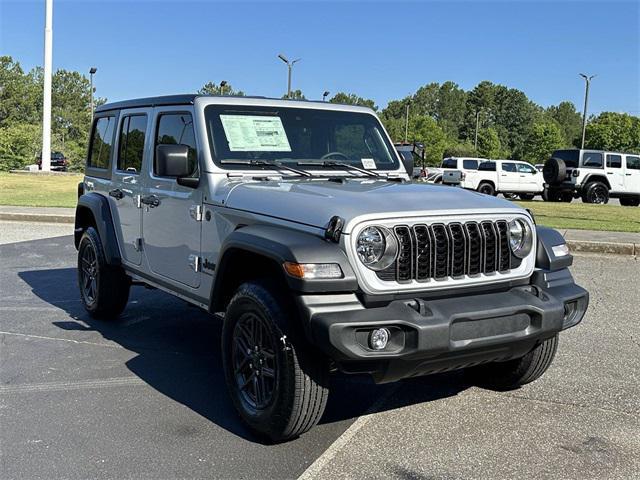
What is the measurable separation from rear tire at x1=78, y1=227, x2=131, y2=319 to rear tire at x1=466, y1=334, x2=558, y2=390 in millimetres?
3284

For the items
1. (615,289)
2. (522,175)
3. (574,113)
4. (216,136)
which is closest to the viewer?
(216,136)

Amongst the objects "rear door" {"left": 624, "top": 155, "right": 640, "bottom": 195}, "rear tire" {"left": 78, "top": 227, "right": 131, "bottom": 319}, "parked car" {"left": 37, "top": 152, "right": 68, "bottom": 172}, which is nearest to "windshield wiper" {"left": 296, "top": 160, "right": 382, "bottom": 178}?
"rear tire" {"left": 78, "top": 227, "right": 131, "bottom": 319}

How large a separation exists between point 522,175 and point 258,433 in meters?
25.8

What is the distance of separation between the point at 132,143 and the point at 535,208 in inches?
641

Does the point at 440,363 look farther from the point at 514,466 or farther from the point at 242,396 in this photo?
the point at 242,396

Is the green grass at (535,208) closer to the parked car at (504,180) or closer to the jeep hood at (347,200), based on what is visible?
the parked car at (504,180)

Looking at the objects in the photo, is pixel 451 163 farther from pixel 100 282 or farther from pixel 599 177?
pixel 100 282

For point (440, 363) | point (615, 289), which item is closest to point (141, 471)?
point (440, 363)

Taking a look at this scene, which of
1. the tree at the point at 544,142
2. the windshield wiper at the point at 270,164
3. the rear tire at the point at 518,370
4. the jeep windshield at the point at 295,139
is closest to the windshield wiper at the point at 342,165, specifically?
the jeep windshield at the point at 295,139

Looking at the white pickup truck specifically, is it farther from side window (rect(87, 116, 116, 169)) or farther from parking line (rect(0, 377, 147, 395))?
parking line (rect(0, 377, 147, 395))

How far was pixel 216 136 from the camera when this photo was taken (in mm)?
4801

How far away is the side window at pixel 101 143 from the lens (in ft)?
20.8

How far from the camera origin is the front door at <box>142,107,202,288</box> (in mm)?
4758

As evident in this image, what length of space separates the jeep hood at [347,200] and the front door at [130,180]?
1.43 m
